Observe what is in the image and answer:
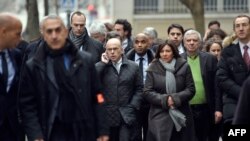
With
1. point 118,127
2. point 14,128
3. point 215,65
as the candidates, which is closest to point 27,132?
point 14,128

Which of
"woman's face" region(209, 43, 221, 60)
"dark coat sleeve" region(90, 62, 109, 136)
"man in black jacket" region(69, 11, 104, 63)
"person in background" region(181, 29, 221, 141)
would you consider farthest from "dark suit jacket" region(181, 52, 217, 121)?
"dark coat sleeve" region(90, 62, 109, 136)

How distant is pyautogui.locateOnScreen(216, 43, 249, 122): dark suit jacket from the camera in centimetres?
1095

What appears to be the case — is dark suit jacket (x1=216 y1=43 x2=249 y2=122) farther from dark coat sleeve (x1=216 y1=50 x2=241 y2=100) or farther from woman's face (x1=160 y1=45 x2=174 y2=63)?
woman's face (x1=160 y1=45 x2=174 y2=63)

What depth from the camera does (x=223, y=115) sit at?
11.3 metres

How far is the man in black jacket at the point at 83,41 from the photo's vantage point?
490 inches

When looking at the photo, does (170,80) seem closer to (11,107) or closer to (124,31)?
(11,107)

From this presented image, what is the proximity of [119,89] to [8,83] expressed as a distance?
315 cm

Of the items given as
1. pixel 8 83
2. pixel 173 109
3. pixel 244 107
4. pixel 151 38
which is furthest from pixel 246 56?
pixel 244 107

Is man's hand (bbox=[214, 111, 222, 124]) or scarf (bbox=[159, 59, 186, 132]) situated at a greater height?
scarf (bbox=[159, 59, 186, 132])

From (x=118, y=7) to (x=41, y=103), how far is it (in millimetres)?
25813

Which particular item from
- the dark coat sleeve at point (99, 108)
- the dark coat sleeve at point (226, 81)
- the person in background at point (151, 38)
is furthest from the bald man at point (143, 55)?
the dark coat sleeve at point (99, 108)

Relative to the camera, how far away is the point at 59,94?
26.9ft

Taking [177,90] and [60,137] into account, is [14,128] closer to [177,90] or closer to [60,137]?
[60,137]

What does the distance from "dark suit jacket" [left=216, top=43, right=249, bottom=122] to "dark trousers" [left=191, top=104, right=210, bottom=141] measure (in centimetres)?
105
